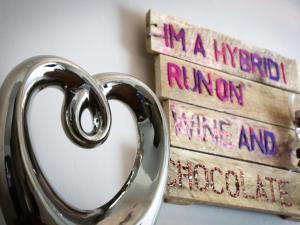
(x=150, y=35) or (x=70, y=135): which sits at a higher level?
(x=150, y=35)

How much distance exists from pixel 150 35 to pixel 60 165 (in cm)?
35

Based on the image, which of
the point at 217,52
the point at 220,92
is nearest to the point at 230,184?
the point at 220,92

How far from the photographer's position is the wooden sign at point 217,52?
3.40ft

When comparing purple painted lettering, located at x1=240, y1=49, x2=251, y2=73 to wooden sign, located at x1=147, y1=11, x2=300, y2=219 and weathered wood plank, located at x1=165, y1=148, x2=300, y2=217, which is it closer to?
wooden sign, located at x1=147, y1=11, x2=300, y2=219

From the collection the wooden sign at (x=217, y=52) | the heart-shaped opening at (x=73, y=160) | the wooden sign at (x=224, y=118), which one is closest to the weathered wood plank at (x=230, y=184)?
the wooden sign at (x=224, y=118)

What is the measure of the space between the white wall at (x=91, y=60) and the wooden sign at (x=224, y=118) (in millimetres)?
42

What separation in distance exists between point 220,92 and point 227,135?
0.34 ft

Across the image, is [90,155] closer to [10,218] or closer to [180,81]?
[180,81]

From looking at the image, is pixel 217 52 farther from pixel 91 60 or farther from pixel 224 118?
pixel 91 60

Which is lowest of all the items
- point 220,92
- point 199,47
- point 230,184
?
point 230,184

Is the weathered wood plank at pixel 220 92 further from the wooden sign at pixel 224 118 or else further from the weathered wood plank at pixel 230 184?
the weathered wood plank at pixel 230 184

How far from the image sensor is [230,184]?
3.42 ft

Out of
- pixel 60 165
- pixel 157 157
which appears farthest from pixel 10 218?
pixel 60 165

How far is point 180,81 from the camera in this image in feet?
3.38
